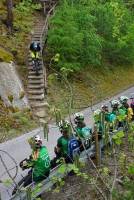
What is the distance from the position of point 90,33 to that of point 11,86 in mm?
7386

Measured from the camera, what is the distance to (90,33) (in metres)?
29.0

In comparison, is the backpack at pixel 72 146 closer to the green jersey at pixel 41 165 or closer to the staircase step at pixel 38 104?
the green jersey at pixel 41 165

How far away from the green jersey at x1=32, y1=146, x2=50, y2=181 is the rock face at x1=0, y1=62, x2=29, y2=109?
32.7 feet

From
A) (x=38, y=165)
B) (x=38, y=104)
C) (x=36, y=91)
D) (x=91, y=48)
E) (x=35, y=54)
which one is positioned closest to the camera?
(x=38, y=165)

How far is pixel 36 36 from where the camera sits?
3086 cm

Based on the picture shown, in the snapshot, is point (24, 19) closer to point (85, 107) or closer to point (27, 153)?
point (85, 107)

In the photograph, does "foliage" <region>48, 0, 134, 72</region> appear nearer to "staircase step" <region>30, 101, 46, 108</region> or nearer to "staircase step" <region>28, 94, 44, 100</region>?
"staircase step" <region>28, 94, 44, 100</region>

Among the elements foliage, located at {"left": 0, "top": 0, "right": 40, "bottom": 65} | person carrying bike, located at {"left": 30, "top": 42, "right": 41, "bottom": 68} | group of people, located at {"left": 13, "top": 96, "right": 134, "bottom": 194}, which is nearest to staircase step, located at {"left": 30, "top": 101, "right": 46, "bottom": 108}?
person carrying bike, located at {"left": 30, "top": 42, "right": 41, "bottom": 68}

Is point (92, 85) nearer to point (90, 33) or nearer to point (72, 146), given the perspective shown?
point (90, 33)

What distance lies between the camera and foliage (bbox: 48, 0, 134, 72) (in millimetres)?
27250

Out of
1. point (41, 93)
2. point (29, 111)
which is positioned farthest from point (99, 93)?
point (29, 111)

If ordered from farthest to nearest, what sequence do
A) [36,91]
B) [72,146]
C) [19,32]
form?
[19,32] → [36,91] → [72,146]

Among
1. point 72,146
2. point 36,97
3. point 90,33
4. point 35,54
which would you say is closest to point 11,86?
point 36,97

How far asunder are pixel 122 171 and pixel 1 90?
9717mm
